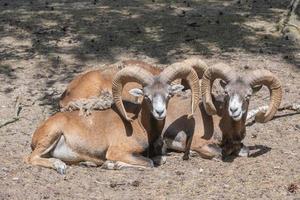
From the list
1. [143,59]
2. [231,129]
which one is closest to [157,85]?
[231,129]

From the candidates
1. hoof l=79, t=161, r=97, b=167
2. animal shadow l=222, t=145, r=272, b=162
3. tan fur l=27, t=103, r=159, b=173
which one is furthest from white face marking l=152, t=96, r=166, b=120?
animal shadow l=222, t=145, r=272, b=162

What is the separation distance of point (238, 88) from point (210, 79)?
657 mm

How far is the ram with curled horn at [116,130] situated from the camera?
991 centimetres

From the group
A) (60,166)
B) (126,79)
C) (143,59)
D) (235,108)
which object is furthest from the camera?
(143,59)

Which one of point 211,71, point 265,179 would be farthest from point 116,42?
point 265,179

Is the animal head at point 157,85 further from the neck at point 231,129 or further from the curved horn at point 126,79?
the neck at point 231,129

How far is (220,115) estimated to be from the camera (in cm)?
1066

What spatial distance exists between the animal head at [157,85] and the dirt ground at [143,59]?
0.97 meters

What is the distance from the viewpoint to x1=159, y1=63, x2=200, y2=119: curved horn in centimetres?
1003

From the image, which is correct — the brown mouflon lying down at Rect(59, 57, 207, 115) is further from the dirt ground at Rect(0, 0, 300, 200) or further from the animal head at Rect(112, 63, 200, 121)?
the dirt ground at Rect(0, 0, 300, 200)

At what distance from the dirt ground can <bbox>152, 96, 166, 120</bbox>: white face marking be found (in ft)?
2.85

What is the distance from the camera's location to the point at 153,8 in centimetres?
2044

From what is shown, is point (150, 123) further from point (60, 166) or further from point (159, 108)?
point (60, 166)

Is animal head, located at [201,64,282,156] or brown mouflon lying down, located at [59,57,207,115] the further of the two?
brown mouflon lying down, located at [59,57,207,115]
